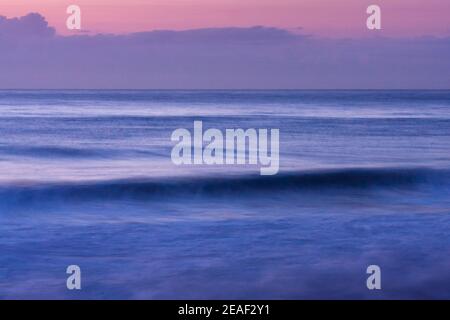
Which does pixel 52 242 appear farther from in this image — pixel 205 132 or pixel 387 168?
pixel 205 132

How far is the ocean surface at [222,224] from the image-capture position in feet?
21.5

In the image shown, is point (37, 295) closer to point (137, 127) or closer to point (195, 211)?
point (195, 211)

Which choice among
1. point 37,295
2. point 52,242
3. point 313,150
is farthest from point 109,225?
point 313,150

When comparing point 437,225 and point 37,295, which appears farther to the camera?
point 437,225

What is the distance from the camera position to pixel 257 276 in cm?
679

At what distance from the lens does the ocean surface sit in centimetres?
655

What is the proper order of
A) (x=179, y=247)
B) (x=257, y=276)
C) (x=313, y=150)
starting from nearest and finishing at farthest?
(x=257, y=276) < (x=179, y=247) < (x=313, y=150)

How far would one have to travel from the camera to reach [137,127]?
27734 mm

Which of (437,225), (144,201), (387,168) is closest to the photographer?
(437,225)

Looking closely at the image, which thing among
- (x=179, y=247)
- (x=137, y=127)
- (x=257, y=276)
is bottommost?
(x=257, y=276)

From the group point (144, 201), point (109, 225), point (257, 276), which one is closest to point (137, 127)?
point (144, 201)

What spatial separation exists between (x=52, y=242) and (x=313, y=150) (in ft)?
41.0

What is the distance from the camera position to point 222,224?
30.9 ft
